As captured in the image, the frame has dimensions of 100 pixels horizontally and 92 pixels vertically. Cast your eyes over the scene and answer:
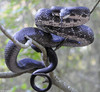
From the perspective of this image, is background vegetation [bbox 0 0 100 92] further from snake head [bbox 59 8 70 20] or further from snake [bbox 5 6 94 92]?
snake head [bbox 59 8 70 20]

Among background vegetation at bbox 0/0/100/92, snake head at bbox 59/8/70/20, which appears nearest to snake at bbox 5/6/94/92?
snake head at bbox 59/8/70/20

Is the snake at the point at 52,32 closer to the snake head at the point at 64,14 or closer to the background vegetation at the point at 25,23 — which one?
the snake head at the point at 64,14

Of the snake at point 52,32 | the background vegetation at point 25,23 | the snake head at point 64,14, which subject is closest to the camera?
the snake head at point 64,14

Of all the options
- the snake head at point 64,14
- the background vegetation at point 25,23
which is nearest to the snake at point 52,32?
the snake head at point 64,14

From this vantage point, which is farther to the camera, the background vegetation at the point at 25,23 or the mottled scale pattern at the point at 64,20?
the background vegetation at the point at 25,23

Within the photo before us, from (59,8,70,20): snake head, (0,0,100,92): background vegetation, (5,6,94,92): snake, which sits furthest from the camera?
(0,0,100,92): background vegetation

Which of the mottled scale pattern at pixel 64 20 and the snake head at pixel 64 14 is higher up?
the snake head at pixel 64 14

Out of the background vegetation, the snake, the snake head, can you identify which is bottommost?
the background vegetation

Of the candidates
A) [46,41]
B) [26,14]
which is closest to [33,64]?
[46,41]

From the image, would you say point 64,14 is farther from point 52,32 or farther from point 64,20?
point 52,32
